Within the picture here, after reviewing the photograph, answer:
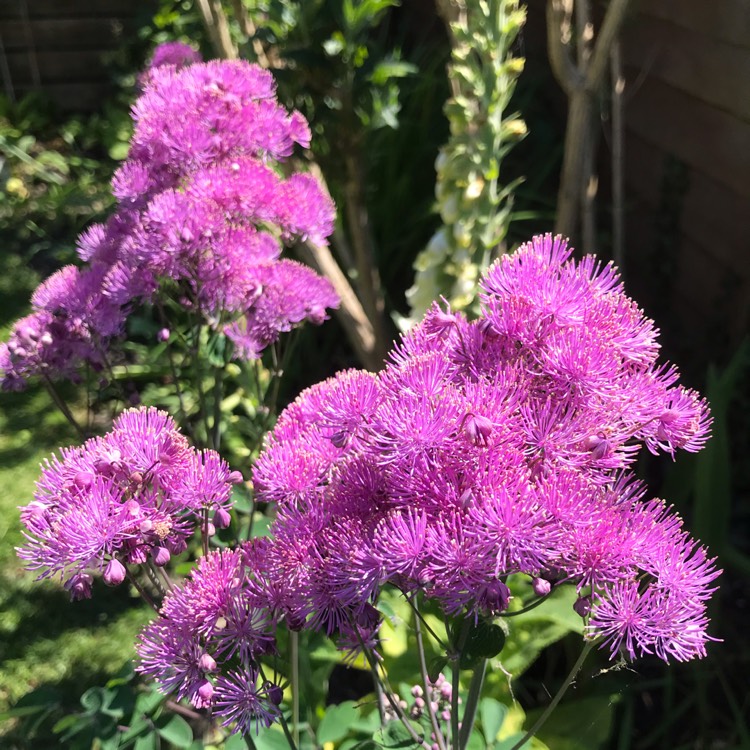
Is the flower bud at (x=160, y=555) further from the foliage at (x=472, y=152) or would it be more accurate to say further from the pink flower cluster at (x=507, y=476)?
the foliage at (x=472, y=152)

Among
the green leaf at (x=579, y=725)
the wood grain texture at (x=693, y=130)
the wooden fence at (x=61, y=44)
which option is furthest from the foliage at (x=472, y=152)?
the wooden fence at (x=61, y=44)

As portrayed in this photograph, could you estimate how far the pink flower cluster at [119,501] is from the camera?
793mm

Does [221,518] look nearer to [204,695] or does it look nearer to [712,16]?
[204,695]

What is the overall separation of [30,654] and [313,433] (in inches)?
62.4

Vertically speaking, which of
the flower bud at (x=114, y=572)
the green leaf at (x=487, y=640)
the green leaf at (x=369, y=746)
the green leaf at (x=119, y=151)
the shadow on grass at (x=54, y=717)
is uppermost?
the flower bud at (x=114, y=572)

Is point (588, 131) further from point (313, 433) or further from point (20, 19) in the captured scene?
point (20, 19)

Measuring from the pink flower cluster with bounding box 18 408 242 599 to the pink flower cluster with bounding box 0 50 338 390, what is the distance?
0.35 meters

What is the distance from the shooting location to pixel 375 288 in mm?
2453

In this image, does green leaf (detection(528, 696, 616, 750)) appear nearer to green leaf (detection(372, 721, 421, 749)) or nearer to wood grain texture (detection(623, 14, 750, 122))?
green leaf (detection(372, 721, 421, 749))

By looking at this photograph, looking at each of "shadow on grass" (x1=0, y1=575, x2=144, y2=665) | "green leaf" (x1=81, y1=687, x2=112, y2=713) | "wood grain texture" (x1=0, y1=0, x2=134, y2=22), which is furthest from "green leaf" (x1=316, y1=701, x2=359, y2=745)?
"wood grain texture" (x1=0, y1=0, x2=134, y2=22)

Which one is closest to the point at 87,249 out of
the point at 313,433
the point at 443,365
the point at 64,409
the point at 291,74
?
the point at 64,409

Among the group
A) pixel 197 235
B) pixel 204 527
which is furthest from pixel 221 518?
pixel 197 235

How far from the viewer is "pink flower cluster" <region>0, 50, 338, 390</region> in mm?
1176

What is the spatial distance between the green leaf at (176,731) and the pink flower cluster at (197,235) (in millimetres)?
582
